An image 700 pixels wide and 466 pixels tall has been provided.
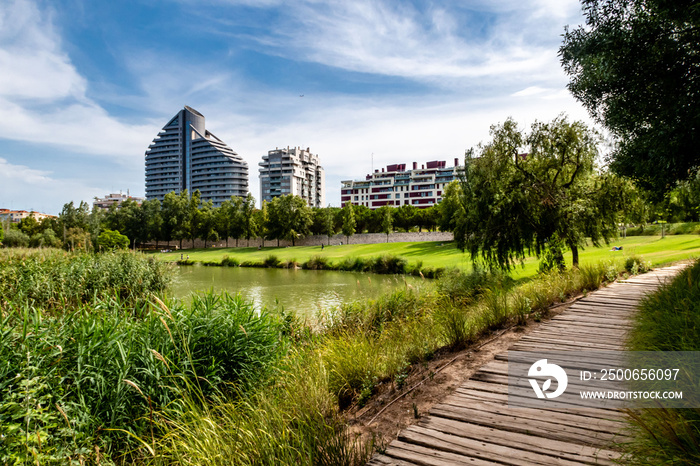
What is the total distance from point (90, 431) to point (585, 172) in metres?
17.8

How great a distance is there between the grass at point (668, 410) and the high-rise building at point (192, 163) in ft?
480

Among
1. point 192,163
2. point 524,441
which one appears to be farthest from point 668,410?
point 192,163

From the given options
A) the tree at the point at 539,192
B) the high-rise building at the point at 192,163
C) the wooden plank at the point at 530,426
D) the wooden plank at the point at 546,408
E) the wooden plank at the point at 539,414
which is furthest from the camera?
the high-rise building at the point at 192,163

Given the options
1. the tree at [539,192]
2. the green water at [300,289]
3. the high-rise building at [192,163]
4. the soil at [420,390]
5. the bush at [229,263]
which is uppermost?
the high-rise building at [192,163]

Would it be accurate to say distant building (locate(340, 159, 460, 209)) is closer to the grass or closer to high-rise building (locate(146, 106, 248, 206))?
high-rise building (locate(146, 106, 248, 206))

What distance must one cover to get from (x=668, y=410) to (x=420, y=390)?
7.61ft

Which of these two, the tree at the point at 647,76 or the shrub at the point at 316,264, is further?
the shrub at the point at 316,264

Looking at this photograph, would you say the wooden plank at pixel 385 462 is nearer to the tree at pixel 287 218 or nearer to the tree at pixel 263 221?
the tree at pixel 287 218

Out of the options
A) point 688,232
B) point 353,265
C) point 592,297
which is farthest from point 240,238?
point 592,297

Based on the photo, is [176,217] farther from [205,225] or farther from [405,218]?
[405,218]

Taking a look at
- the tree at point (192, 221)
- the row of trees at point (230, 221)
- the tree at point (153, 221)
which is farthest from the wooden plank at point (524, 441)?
the tree at point (153, 221)

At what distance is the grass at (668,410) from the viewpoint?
2.51 meters

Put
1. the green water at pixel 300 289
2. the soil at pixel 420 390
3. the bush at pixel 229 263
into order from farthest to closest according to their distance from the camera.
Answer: the bush at pixel 229 263
the green water at pixel 300 289
the soil at pixel 420 390

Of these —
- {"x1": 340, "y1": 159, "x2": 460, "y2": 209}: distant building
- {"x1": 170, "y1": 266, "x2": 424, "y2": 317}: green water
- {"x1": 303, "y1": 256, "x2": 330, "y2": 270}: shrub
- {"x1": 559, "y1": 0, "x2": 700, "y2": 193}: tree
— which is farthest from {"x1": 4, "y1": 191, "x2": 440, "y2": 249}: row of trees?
{"x1": 559, "y1": 0, "x2": 700, "y2": 193}: tree
